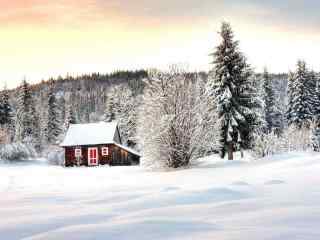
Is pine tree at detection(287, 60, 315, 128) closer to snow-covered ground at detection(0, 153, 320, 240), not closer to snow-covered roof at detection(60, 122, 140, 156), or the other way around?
snow-covered roof at detection(60, 122, 140, 156)

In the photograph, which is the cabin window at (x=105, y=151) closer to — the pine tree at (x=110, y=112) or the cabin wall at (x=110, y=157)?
the cabin wall at (x=110, y=157)

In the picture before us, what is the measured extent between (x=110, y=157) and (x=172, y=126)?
73.6 feet

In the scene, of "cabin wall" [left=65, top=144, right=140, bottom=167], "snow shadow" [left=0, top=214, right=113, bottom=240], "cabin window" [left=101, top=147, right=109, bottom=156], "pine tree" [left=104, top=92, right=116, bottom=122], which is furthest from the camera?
"pine tree" [left=104, top=92, right=116, bottom=122]

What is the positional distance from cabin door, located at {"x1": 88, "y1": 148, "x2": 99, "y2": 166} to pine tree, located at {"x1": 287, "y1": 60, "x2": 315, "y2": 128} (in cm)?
2531

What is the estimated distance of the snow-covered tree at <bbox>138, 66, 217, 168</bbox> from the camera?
31.0 meters

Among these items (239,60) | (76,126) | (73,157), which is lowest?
(73,157)

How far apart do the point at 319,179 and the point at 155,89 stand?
18772 millimetres

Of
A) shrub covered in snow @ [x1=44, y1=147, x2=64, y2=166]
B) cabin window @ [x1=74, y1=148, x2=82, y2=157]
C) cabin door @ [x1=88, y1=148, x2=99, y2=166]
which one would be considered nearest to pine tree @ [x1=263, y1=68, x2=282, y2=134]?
cabin door @ [x1=88, y1=148, x2=99, y2=166]

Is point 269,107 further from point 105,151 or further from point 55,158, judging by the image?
point 55,158

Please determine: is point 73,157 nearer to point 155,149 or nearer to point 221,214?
point 155,149

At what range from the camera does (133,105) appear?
235 feet

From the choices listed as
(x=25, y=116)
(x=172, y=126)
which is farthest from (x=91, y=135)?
(x=172, y=126)

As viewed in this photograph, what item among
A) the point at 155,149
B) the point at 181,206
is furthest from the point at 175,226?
the point at 155,149

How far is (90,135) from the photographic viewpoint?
54.3 metres
